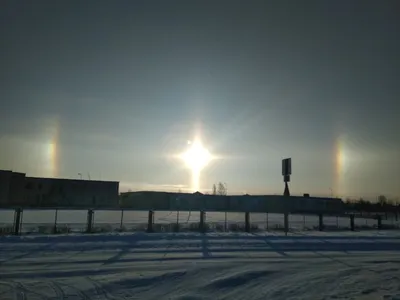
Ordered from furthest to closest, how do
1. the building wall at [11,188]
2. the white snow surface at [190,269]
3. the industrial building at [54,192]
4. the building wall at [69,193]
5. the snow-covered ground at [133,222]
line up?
1. the building wall at [69,193]
2. the industrial building at [54,192]
3. the building wall at [11,188]
4. the snow-covered ground at [133,222]
5. the white snow surface at [190,269]

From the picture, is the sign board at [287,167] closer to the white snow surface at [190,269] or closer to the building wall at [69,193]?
the white snow surface at [190,269]

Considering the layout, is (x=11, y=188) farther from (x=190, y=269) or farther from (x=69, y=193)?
(x=190, y=269)

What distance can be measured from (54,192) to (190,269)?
48718mm

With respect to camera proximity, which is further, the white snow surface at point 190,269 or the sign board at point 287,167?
the sign board at point 287,167

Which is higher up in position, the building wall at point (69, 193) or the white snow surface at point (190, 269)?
the building wall at point (69, 193)

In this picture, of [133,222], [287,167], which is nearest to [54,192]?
[133,222]

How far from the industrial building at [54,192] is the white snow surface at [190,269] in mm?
37959

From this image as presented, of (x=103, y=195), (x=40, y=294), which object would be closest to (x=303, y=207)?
(x=103, y=195)

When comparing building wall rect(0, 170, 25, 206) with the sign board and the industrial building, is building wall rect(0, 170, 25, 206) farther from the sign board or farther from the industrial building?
the sign board

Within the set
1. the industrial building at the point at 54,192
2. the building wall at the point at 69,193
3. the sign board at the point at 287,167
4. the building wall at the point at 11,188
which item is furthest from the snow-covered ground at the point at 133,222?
the building wall at the point at 69,193

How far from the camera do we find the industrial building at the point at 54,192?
157 ft

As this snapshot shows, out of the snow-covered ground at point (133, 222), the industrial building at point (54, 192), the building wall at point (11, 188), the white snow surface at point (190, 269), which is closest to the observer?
the white snow surface at point (190, 269)

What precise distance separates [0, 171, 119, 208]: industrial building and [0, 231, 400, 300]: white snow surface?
37959 mm

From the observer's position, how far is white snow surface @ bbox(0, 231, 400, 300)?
7184 millimetres
